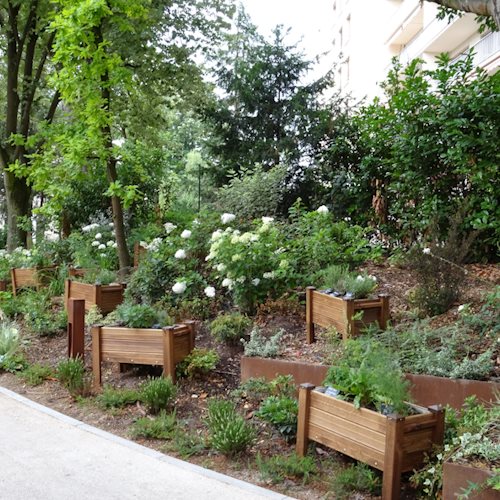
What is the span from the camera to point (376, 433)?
362cm

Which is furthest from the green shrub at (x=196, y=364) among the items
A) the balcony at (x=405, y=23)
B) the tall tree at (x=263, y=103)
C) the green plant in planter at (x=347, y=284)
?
the balcony at (x=405, y=23)

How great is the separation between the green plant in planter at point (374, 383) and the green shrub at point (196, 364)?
1.62m

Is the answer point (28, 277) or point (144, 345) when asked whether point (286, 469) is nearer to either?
point (144, 345)

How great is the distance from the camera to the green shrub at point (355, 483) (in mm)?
3666

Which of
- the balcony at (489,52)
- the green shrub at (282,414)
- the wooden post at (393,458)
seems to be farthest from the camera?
the balcony at (489,52)

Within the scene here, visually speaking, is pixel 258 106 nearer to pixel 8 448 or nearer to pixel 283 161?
pixel 283 161

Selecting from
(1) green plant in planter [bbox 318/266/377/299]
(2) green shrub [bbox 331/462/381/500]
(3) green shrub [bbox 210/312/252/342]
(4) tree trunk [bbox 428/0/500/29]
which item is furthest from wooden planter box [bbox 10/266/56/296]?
(4) tree trunk [bbox 428/0/500/29]

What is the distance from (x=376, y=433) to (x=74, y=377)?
3.32 meters

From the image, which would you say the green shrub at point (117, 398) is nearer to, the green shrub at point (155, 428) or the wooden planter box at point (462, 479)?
the green shrub at point (155, 428)

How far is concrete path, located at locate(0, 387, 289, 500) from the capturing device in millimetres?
3666

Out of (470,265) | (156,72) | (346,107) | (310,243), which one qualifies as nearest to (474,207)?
(470,265)

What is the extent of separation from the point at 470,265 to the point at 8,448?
19.6 feet

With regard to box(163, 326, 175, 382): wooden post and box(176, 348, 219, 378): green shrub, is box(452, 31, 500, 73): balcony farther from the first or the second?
box(163, 326, 175, 382): wooden post

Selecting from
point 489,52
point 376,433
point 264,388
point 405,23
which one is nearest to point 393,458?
point 376,433
